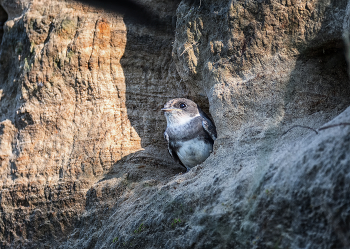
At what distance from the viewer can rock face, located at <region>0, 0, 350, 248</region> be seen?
327cm

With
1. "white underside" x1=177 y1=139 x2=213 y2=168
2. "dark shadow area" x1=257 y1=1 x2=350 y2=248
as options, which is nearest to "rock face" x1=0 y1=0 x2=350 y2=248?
"dark shadow area" x1=257 y1=1 x2=350 y2=248

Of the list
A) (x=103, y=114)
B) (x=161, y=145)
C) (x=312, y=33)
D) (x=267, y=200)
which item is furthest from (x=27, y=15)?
(x=267, y=200)

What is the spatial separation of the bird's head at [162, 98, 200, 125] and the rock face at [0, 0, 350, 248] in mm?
262

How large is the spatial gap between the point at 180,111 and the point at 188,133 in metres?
0.33

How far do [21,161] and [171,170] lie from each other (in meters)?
2.23

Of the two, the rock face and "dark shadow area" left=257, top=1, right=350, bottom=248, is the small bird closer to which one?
the rock face

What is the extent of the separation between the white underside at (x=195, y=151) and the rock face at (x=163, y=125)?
439 millimetres

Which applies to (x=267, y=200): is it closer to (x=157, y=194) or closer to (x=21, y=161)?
(x=157, y=194)

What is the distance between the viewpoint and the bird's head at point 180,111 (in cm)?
612

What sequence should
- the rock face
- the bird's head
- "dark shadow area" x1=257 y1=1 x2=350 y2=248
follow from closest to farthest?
the rock face, "dark shadow area" x1=257 y1=1 x2=350 y2=248, the bird's head

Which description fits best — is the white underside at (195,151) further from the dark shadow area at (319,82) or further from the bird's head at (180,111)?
the dark shadow area at (319,82)

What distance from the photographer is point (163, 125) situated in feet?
22.5

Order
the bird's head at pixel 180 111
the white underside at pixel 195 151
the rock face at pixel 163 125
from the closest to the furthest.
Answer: the rock face at pixel 163 125 → the white underside at pixel 195 151 → the bird's head at pixel 180 111

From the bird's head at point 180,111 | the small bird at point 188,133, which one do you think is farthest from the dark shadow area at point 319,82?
the bird's head at point 180,111
